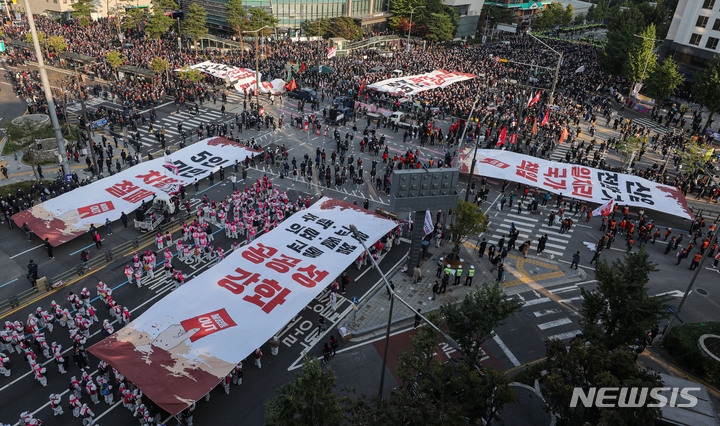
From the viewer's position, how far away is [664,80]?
70.1m

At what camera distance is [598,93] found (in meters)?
81.8

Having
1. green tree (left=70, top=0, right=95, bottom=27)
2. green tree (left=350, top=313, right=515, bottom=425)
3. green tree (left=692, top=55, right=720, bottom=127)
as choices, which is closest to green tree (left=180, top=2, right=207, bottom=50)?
green tree (left=70, top=0, right=95, bottom=27)

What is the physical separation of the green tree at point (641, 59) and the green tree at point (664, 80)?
6.77 feet

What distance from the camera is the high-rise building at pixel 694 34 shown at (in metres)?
77.7

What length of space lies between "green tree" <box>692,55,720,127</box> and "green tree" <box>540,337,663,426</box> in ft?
197

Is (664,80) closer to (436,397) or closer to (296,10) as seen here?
(436,397)

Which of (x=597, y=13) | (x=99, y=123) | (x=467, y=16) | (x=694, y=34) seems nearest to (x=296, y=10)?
(x=467, y=16)

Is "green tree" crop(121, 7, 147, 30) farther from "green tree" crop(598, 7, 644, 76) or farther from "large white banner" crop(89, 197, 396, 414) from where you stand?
"green tree" crop(598, 7, 644, 76)

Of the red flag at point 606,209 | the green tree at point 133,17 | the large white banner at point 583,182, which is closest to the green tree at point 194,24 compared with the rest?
the green tree at point 133,17

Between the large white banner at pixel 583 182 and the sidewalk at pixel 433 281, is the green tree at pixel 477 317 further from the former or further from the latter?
the large white banner at pixel 583 182

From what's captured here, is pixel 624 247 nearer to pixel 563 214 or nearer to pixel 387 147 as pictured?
pixel 563 214

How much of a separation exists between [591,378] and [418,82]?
5963 centimetres

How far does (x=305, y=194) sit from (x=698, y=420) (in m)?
33.2

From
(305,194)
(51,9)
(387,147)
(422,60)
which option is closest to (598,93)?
(422,60)
